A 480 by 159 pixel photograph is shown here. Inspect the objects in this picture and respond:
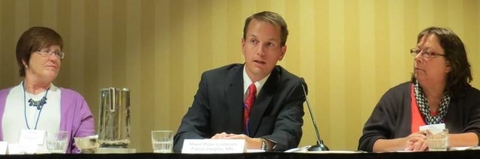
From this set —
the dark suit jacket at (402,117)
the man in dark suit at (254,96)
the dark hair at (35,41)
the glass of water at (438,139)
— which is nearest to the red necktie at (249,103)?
the man in dark suit at (254,96)

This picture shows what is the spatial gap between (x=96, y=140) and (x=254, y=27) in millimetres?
1035

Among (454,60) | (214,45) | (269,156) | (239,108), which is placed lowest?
(269,156)

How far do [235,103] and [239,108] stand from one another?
29 mm

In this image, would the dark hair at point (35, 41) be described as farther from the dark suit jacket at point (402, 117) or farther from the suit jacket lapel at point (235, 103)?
the dark suit jacket at point (402, 117)

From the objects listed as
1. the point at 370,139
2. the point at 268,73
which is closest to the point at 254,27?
the point at 268,73

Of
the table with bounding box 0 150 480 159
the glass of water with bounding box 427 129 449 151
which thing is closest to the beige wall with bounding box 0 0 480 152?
the glass of water with bounding box 427 129 449 151

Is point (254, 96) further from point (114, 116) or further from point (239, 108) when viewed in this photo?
point (114, 116)

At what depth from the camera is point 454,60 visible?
3.15 metres

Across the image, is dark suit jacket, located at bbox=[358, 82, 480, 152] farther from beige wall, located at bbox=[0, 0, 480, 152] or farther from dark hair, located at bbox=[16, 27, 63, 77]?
dark hair, located at bbox=[16, 27, 63, 77]

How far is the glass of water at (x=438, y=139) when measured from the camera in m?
2.40

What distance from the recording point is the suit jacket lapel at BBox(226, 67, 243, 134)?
117 inches

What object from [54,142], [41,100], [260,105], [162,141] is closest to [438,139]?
[260,105]

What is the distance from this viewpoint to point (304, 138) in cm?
388

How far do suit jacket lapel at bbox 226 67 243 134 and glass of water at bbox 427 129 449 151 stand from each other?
865mm
